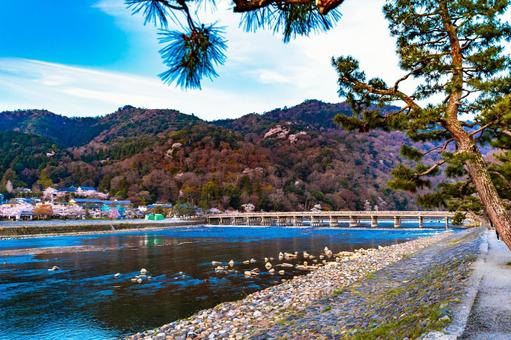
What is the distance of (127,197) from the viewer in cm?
8031

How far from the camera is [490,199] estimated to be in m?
3.97

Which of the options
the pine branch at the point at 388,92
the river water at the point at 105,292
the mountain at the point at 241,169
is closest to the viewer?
the pine branch at the point at 388,92

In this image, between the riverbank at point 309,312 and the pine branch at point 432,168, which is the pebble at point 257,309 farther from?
the pine branch at point 432,168

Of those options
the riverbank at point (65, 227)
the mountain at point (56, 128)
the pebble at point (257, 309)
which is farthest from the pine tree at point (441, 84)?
the mountain at point (56, 128)

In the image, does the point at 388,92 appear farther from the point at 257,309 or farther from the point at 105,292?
the point at 105,292

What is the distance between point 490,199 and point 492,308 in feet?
6.11

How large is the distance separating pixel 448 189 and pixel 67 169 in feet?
307

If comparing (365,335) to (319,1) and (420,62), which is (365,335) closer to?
(420,62)

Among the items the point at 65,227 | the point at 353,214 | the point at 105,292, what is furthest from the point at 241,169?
the point at 105,292

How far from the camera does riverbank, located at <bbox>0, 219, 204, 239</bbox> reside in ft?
129

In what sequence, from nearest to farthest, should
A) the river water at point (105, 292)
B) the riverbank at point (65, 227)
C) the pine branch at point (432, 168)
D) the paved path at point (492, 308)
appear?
the paved path at point (492, 308), the pine branch at point (432, 168), the river water at point (105, 292), the riverbank at point (65, 227)

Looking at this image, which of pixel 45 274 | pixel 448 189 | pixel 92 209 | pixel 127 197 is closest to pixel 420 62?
pixel 448 189

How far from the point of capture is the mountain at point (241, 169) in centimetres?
8156

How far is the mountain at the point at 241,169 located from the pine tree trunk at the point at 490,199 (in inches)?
2748
